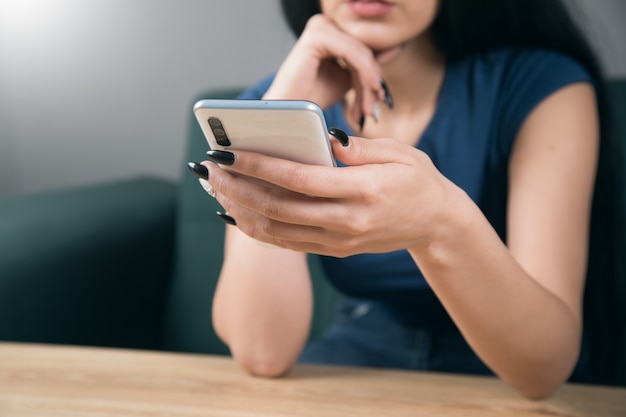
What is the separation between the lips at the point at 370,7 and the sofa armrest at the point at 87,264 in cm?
56

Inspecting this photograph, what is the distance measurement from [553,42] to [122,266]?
2.19 feet

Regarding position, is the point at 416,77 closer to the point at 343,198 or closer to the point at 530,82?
the point at 530,82

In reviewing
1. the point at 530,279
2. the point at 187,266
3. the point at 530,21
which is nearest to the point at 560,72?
the point at 530,21

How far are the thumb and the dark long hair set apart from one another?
29 cm

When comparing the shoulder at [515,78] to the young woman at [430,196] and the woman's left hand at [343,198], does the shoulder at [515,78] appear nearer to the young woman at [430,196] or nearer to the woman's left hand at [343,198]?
the young woman at [430,196]

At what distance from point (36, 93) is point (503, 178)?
859 millimetres

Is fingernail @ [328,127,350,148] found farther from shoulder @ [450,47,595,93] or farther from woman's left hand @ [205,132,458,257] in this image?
shoulder @ [450,47,595,93]

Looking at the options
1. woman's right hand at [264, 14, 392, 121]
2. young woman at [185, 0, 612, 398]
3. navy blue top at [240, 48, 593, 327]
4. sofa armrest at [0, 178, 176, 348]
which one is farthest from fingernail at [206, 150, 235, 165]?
sofa armrest at [0, 178, 176, 348]

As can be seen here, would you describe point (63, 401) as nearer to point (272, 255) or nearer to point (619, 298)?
point (272, 255)

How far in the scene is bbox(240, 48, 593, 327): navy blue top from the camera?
0.68m

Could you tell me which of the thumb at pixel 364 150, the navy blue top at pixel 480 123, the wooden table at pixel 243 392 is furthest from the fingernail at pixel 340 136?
the navy blue top at pixel 480 123

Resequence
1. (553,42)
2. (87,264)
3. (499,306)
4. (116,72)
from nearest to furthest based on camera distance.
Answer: (499,306) < (553,42) < (87,264) < (116,72)

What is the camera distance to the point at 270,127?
0.34 meters

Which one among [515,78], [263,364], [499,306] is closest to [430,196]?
[499,306]
